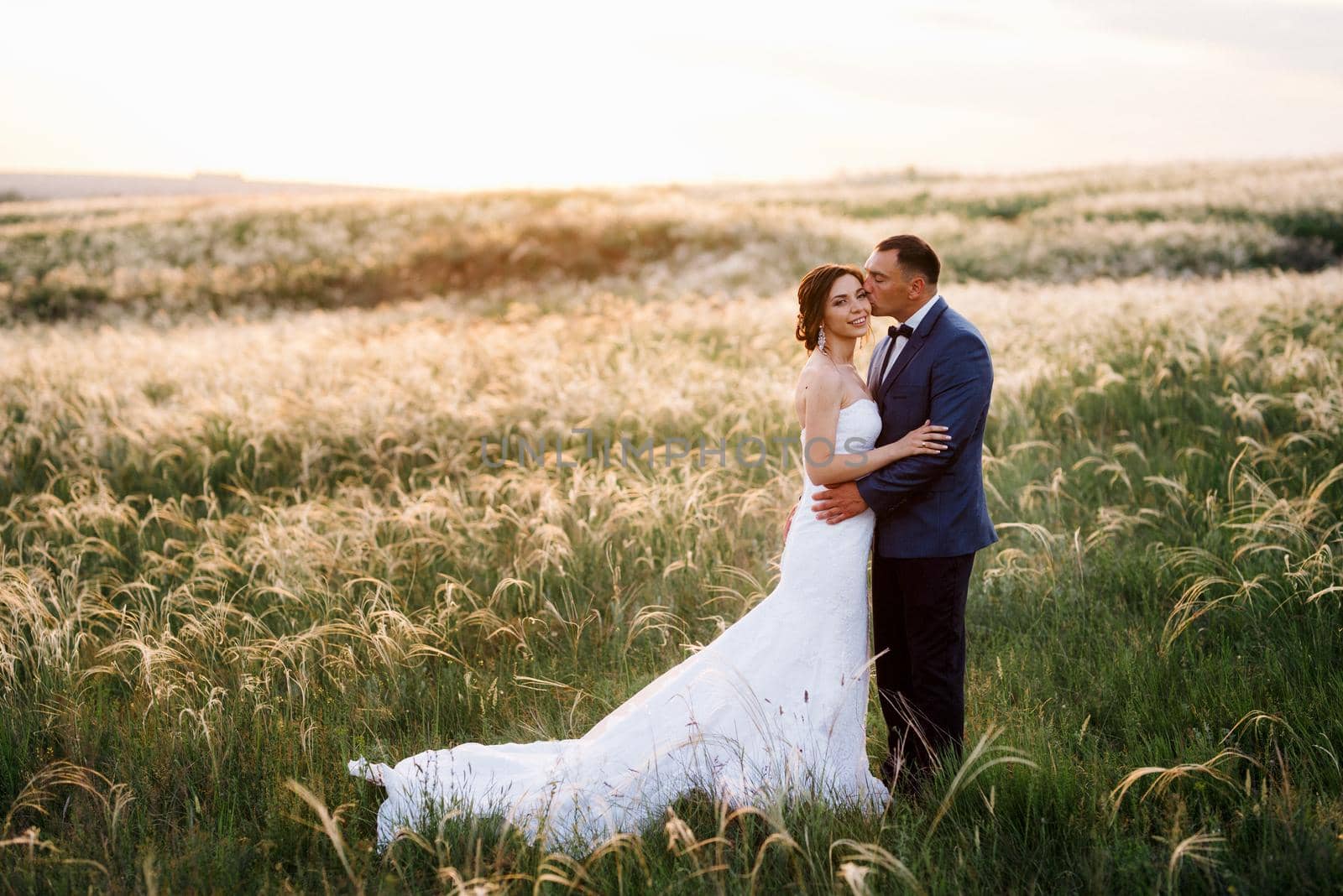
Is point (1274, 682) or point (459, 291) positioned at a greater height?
point (459, 291)

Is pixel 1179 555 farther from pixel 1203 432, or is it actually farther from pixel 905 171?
pixel 905 171

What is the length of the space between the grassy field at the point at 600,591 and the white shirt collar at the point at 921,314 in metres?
1.70

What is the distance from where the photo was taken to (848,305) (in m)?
3.72

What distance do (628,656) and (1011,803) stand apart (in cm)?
224

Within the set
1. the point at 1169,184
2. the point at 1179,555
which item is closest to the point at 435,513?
the point at 1179,555

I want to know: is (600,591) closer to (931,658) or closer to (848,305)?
(931,658)

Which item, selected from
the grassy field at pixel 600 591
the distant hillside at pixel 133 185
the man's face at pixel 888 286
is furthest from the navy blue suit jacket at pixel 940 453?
the distant hillside at pixel 133 185

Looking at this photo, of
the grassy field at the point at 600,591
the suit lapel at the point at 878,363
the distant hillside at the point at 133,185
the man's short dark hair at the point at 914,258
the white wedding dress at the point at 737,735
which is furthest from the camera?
the distant hillside at the point at 133,185

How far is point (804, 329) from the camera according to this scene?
→ 3.86 meters

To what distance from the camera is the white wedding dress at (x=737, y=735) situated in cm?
355

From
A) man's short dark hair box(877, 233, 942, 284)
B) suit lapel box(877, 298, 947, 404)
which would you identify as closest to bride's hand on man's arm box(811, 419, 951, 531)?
suit lapel box(877, 298, 947, 404)

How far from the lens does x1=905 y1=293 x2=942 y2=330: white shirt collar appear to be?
3736 millimetres

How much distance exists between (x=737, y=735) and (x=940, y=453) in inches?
56.3

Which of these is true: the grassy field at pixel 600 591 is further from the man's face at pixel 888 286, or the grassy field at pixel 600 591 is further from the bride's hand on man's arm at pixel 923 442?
the man's face at pixel 888 286
